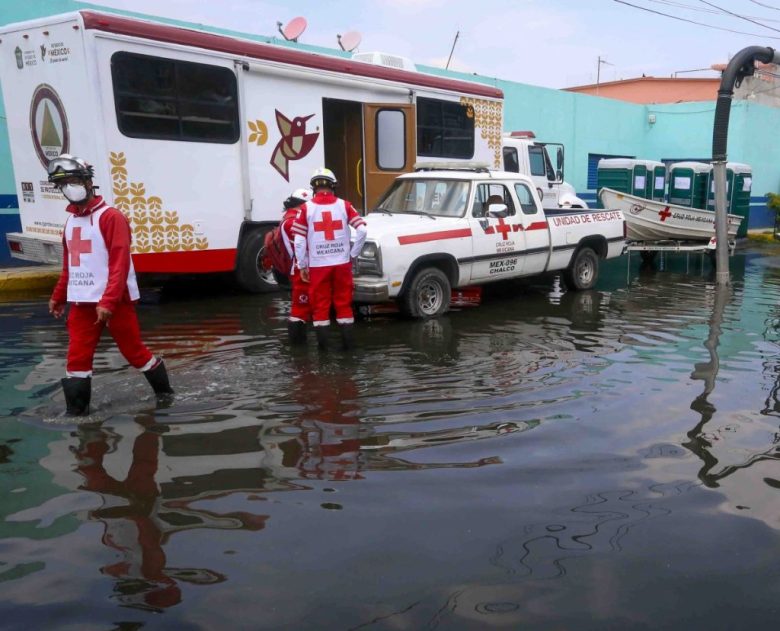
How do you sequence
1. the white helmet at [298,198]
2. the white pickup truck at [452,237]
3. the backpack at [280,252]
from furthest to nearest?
1. the white pickup truck at [452,237]
2. the white helmet at [298,198]
3. the backpack at [280,252]

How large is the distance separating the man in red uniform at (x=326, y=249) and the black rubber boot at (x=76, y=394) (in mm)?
2493

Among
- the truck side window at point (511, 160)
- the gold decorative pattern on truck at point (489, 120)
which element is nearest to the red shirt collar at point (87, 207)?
the gold decorative pattern on truck at point (489, 120)

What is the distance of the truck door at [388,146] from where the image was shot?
11.7 meters

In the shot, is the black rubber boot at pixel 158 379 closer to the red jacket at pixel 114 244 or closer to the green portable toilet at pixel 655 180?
the red jacket at pixel 114 244

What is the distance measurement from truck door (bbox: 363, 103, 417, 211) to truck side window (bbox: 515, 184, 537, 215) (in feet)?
8.85

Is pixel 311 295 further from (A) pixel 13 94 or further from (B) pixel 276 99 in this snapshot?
(A) pixel 13 94

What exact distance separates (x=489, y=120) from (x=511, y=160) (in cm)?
152

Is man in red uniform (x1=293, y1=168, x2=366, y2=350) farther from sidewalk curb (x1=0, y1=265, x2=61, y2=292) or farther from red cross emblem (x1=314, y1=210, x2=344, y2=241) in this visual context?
sidewalk curb (x1=0, y1=265, x2=61, y2=292)

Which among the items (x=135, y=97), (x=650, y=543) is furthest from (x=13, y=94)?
(x=650, y=543)

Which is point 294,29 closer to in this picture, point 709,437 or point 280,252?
point 280,252

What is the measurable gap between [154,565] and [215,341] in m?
4.64

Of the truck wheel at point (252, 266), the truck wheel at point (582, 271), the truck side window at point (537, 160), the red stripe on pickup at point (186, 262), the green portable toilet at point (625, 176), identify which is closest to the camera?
the red stripe on pickup at point (186, 262)

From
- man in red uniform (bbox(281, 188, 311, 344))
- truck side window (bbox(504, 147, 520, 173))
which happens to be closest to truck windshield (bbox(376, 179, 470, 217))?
man in red uniform (bbox(281, 188, 311, 344))

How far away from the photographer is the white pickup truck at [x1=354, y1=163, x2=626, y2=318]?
8.22 meters
